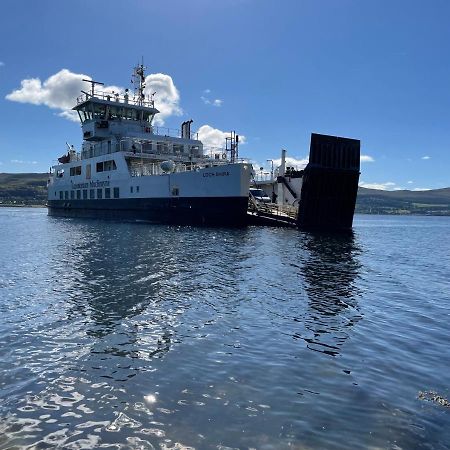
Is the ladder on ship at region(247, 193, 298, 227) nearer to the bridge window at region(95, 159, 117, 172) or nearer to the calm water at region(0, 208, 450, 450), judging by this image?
the bridge window at region(95, 159, 117, 172)

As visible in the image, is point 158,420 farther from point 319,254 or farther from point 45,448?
point 319,254

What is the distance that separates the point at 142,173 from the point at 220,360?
38827mm

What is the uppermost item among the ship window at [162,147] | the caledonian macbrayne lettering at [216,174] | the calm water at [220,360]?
the ship window at [162,147]

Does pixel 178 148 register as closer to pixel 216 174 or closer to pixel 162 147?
pixel 162 147

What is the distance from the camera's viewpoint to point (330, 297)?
43.5ft

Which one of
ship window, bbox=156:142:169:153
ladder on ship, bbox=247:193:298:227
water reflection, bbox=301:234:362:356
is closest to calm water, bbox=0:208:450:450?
water reflection, bbox=301:234:362:356

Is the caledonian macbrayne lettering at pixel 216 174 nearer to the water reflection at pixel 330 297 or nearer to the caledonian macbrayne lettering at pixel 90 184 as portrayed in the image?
the water reflection at pixel 330 297

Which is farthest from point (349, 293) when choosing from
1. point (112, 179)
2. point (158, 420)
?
point (112, 179)

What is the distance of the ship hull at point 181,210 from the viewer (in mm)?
37844

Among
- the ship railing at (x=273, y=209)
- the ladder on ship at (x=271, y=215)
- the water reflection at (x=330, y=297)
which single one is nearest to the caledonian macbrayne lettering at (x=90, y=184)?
the ship railing at (x=273, y=209)

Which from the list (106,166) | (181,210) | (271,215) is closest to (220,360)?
(181,210)

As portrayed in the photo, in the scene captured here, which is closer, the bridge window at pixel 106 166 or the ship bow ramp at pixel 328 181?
the ship bow ramp at pixel 328 181

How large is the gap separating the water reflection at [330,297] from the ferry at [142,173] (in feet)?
48.8

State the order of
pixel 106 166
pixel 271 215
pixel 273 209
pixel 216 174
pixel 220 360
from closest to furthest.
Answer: pixel 220 360 < pixel 216 174 < pixel 271 215 < pixel 273 209 < pixel 106 166
